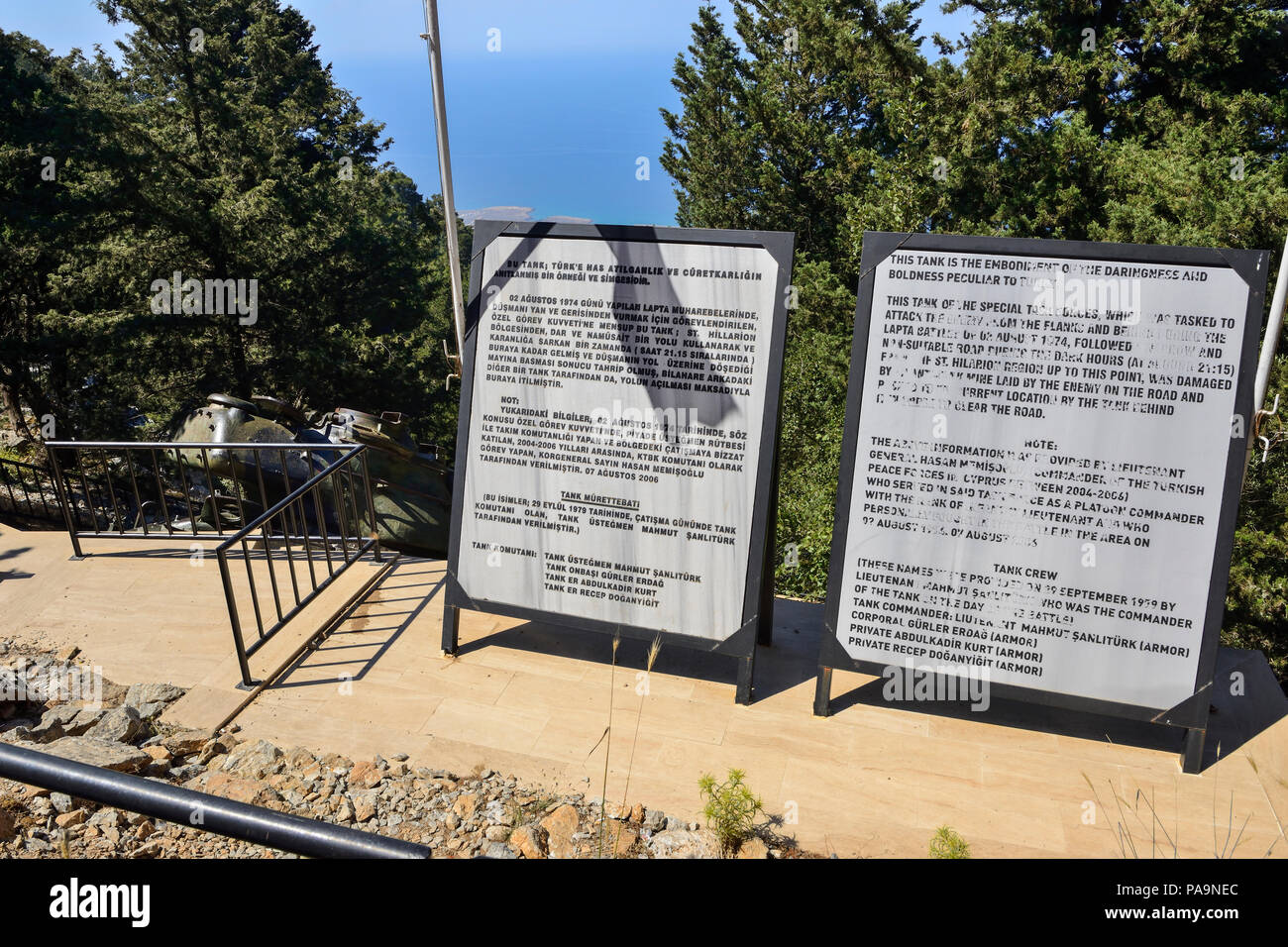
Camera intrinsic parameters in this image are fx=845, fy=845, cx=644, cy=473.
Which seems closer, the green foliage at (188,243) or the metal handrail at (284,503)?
the metal handrail at (284,503)

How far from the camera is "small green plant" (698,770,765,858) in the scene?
12.1 feet

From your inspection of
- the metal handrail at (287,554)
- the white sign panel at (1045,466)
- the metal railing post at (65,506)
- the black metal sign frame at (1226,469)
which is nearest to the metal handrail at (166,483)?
the metal railing post at (65,506)

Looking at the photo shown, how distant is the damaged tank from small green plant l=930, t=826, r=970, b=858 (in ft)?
26.3

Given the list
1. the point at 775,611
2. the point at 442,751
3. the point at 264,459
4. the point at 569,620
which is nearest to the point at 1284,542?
the point at 775,611

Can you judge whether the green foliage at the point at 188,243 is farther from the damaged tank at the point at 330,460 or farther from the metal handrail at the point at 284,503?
the metal handrail at the point at 284,503

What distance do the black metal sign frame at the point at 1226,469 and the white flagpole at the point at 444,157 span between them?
92.3 inches

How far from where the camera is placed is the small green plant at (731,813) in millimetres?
3688

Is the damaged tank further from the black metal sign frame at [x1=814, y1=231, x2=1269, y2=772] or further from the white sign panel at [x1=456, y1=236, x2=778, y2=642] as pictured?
the black metal sign frame at [x1=814, y1=231, x2=1269, y2=772]

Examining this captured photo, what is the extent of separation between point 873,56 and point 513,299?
2225 centimetres

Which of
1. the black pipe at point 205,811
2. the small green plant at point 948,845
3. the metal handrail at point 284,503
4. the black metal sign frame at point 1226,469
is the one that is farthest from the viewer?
the metal handrail at point 284,503

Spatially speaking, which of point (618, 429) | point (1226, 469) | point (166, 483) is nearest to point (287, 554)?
point (618, 429)

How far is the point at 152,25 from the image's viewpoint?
24.6 meters

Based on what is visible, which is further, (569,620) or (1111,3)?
(1111,3)
